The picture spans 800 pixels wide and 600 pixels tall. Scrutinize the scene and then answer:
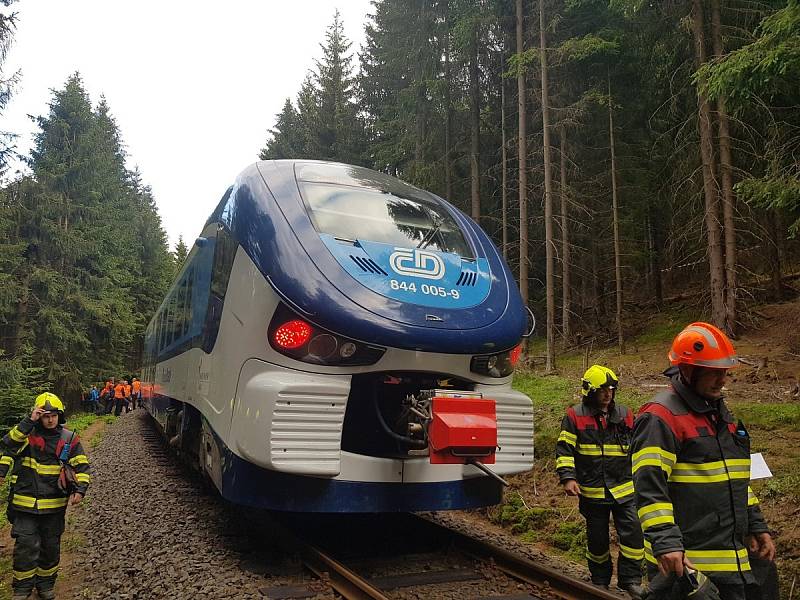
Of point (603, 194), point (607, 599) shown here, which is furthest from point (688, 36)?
point (607, 599)

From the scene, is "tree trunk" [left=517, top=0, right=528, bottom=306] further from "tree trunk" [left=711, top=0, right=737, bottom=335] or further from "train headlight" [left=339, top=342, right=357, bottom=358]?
"train headlight" [left=339, top=342, right=357, bottom=358]

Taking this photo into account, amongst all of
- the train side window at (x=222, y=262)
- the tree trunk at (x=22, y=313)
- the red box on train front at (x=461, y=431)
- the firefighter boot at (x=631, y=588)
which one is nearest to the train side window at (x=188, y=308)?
the train side window at (x=222, y=262)

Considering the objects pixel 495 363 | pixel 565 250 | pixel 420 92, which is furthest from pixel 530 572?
pixel 420 92

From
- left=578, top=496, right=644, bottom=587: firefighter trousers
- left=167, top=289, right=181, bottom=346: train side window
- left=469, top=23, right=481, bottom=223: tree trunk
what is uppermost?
left=469, top=23, right=481, bottom=223: tree trunk

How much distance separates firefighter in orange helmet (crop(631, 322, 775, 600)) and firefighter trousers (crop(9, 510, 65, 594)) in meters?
4.23

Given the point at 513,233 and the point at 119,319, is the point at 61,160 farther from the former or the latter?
the point at 513,233

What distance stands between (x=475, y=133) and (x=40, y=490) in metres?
18.0

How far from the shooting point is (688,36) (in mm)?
13914

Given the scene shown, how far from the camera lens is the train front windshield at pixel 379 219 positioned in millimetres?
4867

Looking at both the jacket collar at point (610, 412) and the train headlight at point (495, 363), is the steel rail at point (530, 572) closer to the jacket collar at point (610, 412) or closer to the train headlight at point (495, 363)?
the jacket collar at point (610, 412)

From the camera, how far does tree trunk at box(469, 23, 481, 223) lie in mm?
19469

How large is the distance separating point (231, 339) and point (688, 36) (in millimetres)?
13660

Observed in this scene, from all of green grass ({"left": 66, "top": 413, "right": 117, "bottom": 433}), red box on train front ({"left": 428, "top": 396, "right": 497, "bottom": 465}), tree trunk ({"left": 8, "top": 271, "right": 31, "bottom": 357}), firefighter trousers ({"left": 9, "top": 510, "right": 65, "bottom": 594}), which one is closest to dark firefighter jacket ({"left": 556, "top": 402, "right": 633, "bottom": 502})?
red box on train front ({"left": 428, "top": 396, "right": 497, "bottom": 465})

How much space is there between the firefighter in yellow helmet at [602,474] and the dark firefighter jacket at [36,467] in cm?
366
